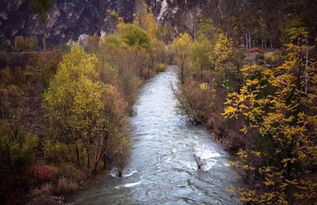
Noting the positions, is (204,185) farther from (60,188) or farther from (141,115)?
(141,115)

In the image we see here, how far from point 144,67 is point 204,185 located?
43768mm

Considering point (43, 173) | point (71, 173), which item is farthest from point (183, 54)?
point (43, 173)

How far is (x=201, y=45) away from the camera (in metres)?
44.5

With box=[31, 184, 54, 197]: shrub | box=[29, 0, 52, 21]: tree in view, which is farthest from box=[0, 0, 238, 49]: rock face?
box=[31, 184, 54, 197]: shrub

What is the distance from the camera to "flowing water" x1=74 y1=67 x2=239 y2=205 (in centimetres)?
1895

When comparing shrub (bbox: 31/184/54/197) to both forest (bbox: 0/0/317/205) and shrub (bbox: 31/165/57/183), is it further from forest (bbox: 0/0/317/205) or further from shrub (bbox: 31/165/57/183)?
shrub (bbox: 31/165/57/183)

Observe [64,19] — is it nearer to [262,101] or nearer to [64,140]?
[64,140]

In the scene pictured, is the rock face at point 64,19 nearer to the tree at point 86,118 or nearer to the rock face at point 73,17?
the rock face at point 73,17

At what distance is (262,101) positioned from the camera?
41.1 ft

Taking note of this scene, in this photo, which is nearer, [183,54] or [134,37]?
[183,54]

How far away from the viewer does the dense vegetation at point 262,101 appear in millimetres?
12195

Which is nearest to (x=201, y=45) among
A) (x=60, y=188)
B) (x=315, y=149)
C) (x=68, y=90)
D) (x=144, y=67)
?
(x=144, y=67)

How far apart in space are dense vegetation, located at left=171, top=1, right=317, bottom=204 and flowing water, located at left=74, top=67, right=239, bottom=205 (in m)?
1.50

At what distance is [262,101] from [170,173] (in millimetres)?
11344
